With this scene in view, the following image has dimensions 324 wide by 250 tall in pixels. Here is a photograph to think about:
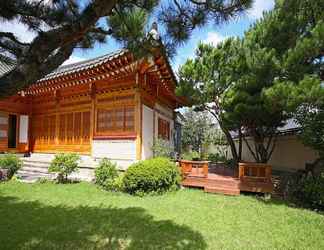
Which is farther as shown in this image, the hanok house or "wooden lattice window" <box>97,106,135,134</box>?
"wooden lattice window" <box>97,106,135,134</box>

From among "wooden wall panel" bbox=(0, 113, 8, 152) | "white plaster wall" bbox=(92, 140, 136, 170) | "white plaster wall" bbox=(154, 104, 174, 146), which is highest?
"white plaster wall" bbox=(154, 104, 174, 146)

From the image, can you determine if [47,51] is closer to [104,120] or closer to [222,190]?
[222,190]

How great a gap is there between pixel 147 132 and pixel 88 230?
5.24m

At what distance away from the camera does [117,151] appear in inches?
342

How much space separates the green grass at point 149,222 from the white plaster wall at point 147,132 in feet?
7.16

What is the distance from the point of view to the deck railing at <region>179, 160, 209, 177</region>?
8.27 metres

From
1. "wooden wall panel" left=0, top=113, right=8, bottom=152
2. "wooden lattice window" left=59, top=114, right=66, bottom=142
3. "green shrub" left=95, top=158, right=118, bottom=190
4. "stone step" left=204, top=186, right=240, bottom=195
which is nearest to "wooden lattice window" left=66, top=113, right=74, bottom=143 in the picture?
"wooden lattice window" left=59, top=114, right=66, bottom=142

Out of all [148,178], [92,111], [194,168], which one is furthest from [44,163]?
[194,168]

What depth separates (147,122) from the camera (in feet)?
30.8

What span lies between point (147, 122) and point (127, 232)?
5.37m

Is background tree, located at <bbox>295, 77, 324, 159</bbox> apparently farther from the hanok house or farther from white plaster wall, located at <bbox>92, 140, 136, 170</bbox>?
white plaster wall, located at <bbox>92, 140, 136, 170</bbox>

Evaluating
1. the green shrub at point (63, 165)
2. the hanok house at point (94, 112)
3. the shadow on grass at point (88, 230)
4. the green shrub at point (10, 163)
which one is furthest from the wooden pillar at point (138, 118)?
the green shrub at point (10, 163)

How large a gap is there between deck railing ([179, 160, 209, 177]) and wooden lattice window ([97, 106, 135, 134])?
6.88 ft

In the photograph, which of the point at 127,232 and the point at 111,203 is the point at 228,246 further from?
the point at 111,203
